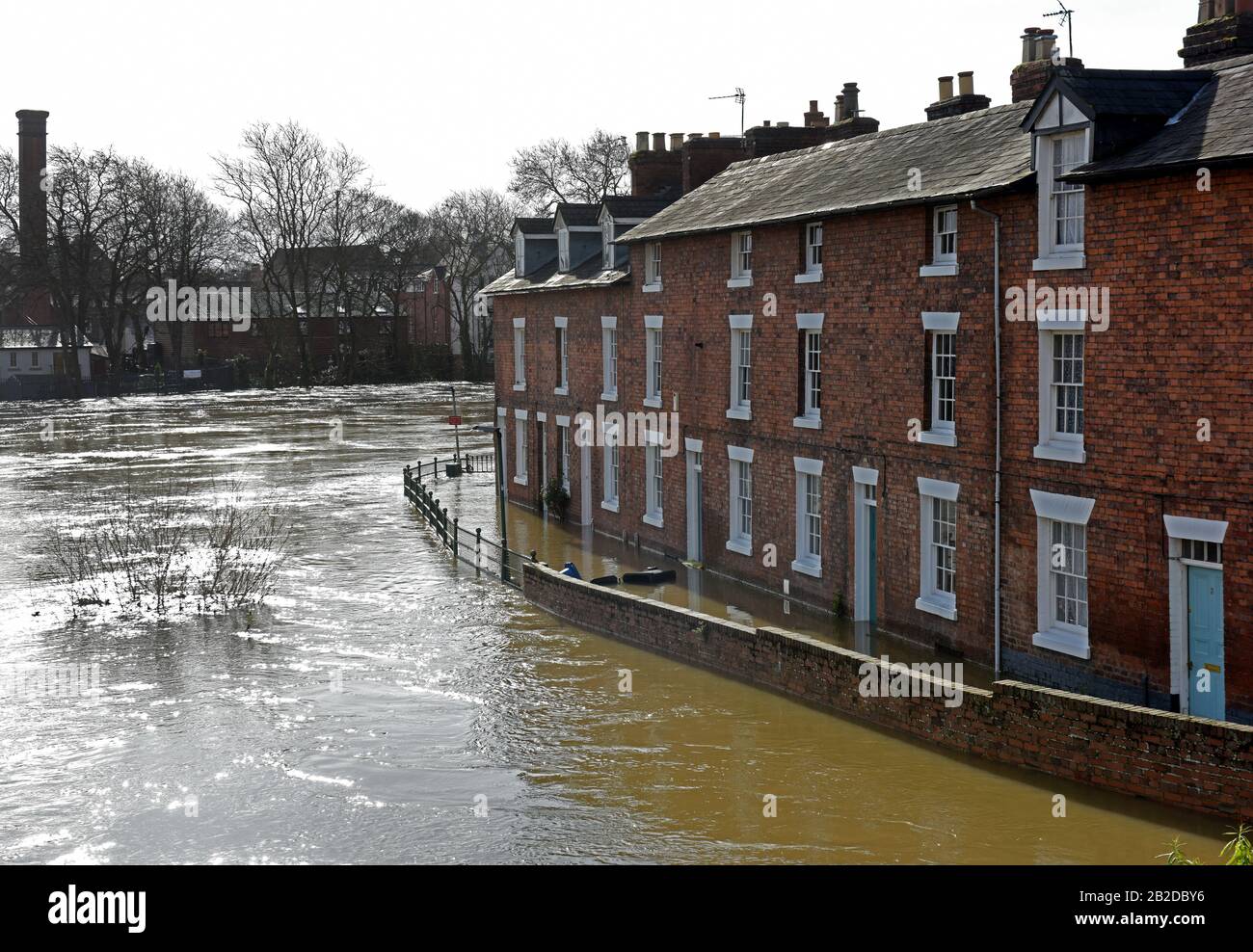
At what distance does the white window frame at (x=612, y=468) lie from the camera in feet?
113

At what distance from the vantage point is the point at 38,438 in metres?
66.3

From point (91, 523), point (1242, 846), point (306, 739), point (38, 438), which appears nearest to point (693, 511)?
point (306, 739)

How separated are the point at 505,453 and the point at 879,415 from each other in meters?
21.8

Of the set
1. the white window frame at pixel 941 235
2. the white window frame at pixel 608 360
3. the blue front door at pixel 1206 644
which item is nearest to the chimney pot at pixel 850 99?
the white window frame at pixel 608 360

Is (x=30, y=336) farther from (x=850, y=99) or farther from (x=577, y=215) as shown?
(x=850, y=99)

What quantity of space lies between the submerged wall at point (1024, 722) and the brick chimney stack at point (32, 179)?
268ft

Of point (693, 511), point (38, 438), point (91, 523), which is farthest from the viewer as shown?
point (38, 438)

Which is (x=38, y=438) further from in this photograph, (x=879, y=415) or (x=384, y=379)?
(x=879, y=415)

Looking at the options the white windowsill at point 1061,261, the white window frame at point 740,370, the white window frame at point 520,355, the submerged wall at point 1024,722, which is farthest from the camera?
the white window frame at point 520,355

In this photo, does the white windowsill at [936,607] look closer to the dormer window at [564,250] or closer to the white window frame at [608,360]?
the white window frame at [608,360]

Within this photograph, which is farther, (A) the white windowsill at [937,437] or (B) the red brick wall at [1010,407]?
(A) the white windowsill at [937,437]

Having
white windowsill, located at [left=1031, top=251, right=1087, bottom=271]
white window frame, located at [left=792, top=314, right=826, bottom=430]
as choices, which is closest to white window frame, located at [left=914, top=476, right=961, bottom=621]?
white window frame, located at [left=792, top=314, right=826, bottom=430]
